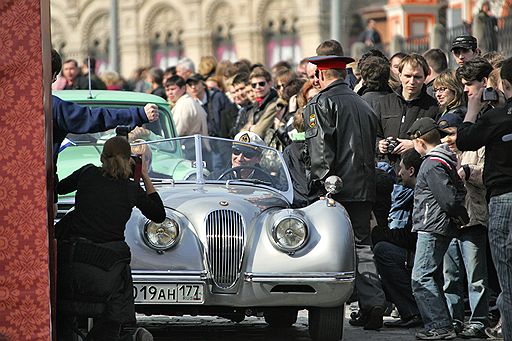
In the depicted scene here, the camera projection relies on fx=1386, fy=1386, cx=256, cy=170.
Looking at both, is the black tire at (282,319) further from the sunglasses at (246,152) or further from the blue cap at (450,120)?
the blue cap at (450,120)

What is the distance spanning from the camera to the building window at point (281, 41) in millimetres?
63000

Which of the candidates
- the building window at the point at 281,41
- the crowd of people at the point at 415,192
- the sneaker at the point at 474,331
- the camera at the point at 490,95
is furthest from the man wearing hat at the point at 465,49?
the building window at the point at 281,41

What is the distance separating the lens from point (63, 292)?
856 cm

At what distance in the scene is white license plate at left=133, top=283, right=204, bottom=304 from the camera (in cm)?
928

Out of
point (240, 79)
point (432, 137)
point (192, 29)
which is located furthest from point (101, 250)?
point (192, 29)

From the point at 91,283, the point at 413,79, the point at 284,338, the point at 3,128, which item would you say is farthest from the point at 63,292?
the point at 413,79

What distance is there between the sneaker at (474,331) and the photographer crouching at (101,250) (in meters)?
2.80

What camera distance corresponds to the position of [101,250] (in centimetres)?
864

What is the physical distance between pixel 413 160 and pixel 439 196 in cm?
80

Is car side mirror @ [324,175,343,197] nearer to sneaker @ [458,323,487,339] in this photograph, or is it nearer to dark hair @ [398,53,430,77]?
sneaker @ [458,323,487,339]

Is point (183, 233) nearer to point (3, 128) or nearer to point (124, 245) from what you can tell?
point (124, 245)

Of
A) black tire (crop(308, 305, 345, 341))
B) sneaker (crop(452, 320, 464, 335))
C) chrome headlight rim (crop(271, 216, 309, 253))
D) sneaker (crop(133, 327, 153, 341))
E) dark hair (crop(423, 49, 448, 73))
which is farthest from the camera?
dark hair (crop(423, 49, 448, 73))

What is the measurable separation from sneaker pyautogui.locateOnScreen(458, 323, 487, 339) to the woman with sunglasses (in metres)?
1.91

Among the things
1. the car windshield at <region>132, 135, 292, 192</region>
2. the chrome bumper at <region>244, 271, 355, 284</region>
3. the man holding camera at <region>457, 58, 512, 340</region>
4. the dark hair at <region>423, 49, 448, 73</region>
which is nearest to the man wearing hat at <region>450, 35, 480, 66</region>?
the dark hair at <region>423, 49, 448, 73</region>
